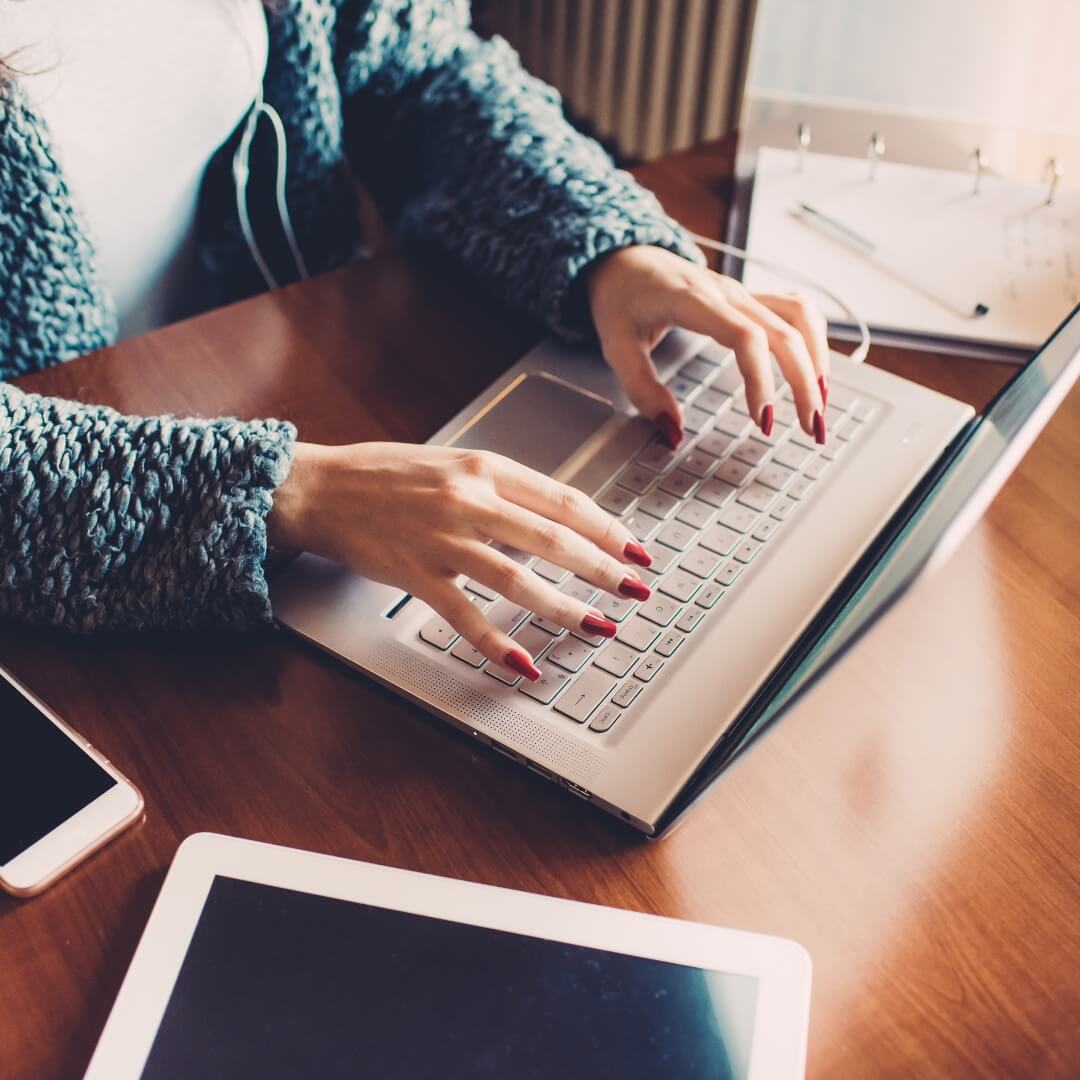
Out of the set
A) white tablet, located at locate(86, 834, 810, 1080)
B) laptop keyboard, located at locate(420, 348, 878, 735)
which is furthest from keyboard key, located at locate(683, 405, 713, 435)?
white tablet, located at locate(86, 834, 810, 1080)

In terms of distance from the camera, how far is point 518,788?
46 centimetres

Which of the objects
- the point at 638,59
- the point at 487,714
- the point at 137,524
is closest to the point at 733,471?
the point at 487,714

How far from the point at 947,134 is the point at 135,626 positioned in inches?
29.4

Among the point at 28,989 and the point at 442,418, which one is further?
the point at 442,418

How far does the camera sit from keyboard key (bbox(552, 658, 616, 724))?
0.47 meters

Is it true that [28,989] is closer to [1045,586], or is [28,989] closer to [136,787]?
[136,787]

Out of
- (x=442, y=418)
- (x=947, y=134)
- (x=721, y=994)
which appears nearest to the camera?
(x=721, y=994)

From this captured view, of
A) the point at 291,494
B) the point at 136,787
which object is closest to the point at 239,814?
the point at 136,787

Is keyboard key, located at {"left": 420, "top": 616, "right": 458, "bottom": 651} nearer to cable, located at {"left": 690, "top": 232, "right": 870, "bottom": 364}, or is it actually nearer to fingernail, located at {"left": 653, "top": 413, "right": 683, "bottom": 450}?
fingernail, located at {"left": 653, "top": 413, "right": 683, "bottom": 450}

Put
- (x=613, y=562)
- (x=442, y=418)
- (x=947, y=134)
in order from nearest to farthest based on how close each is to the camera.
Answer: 1. (x=613, y=562)
2. (x=442, y=418)
3. (x=947, y=134)

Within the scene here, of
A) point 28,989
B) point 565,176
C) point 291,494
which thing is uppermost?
point 565,176

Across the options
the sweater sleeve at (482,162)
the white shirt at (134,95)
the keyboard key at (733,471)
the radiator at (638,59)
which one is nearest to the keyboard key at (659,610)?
the keyboard key at (733,471)

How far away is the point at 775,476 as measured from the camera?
1.95 ft

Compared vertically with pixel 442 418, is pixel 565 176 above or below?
above
